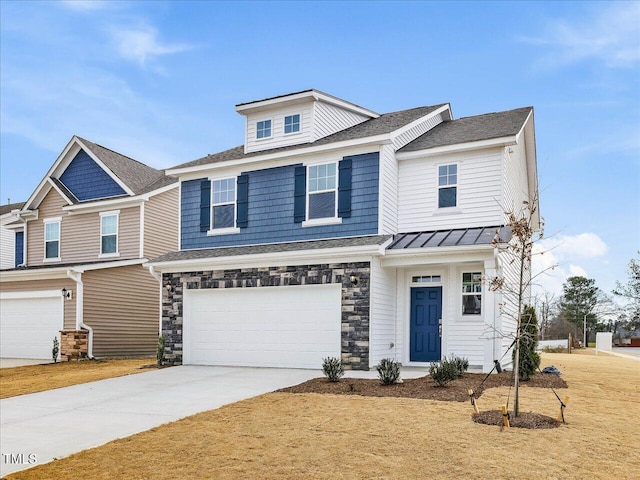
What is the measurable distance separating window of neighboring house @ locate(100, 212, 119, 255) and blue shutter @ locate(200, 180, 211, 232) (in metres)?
6.41

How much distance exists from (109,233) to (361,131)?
11528 mm

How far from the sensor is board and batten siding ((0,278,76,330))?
1992 centimetres

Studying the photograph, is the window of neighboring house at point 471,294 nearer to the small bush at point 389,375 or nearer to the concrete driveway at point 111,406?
the small bush at point 389,375

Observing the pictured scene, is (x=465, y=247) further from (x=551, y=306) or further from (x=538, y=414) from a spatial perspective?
(x=551, y=306)

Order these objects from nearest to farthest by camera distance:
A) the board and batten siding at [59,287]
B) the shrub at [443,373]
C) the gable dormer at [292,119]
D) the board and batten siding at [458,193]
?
1. the shrub at [443,373]
2. the board and batten siding at [458,193]
3. the gable dormer at [292,119]
4. the board and batten siding at [59,287]

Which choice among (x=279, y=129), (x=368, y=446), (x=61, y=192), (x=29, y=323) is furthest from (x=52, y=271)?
(x=368, y=446)

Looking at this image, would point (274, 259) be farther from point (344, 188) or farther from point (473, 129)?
point (473, 129)

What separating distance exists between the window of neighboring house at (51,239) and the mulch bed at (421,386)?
15.9 meters

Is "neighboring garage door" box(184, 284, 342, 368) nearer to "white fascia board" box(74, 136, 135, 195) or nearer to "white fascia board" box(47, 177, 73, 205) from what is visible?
"white fascia board" box(74, 136, 135, 195)

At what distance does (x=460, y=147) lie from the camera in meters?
14.7

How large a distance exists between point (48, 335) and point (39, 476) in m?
15.8

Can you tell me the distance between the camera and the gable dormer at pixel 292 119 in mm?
16953

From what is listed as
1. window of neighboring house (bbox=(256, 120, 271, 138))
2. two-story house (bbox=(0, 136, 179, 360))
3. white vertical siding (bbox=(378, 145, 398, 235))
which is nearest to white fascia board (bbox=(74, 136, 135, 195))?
two-story house (bbox=(0, 136, 179, 360))

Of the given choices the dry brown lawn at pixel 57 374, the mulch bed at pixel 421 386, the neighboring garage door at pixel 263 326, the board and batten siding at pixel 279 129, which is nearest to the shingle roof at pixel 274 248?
the neighboring garage door at pixel 263 326
